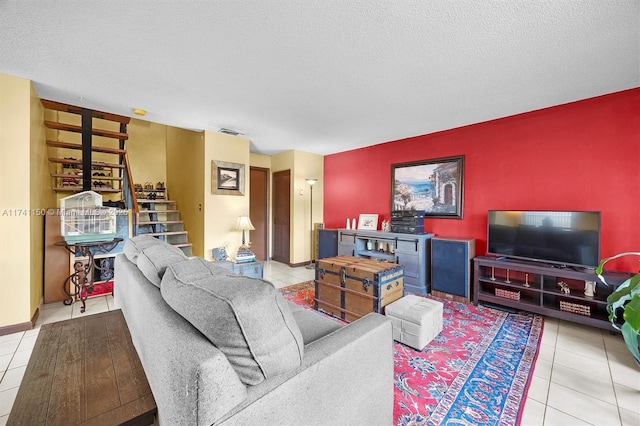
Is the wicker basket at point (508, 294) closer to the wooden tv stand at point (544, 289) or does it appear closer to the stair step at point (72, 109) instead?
the wooden tv stand at point (544, 289)

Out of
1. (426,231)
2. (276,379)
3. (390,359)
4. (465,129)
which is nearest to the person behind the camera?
(276,379)

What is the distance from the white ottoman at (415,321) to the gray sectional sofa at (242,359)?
1.20m

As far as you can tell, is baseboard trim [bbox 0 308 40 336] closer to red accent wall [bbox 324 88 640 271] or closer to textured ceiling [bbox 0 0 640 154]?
textured ceiling [bbox 0 0 640 154]

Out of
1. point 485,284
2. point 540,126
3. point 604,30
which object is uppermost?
point 604,30

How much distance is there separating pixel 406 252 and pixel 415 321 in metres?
1.83

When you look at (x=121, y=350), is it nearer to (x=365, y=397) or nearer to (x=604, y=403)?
(x=365, y=397)

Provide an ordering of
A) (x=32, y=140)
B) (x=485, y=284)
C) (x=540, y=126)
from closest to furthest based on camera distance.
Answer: (x=32, y=140) → (x=540, y=126) → (x=485, y=284)

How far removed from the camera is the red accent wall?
9.11ft

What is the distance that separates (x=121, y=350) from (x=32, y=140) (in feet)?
9.68

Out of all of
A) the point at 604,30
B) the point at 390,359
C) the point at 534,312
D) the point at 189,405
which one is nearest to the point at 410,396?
the point at 390,359

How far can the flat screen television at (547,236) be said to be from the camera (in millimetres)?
2770

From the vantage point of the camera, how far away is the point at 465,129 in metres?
3.94

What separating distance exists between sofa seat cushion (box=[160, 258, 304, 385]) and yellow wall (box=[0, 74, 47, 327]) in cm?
298

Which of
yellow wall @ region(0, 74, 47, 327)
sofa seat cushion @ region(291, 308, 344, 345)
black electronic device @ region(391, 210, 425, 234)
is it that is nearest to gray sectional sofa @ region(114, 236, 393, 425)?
sofa seat cushion @ region(291, 308, 344, 345)
